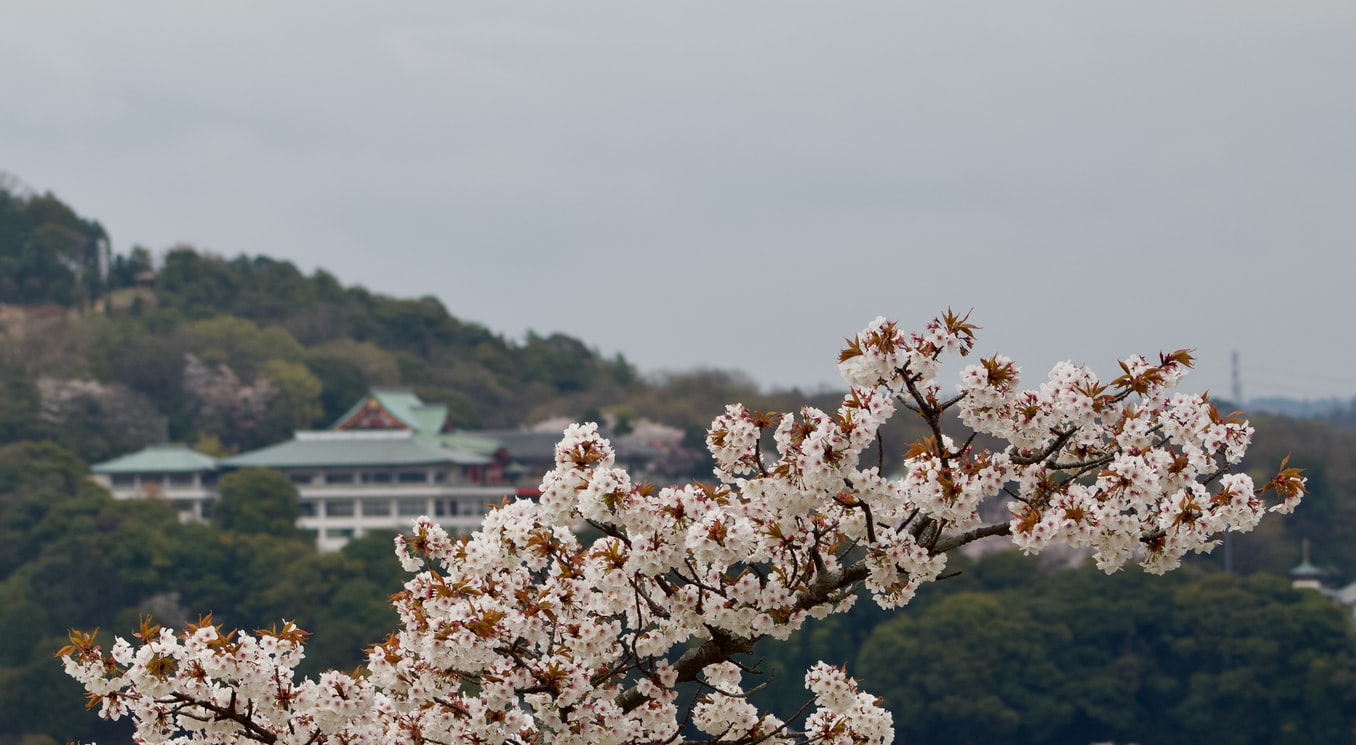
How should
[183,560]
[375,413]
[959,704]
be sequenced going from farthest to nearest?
[375,413]
[183,560]
[959,704]

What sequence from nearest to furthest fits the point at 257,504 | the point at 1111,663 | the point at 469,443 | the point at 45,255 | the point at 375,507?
1. the point at 1111,663
2. the point at 257,504
3. the point at 375,507
4. the point at 469,443
5. the point at 45,255

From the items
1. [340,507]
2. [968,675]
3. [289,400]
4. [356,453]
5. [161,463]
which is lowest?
[968,675]

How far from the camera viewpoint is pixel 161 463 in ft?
192

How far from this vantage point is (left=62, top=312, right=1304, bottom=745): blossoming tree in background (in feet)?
18.5

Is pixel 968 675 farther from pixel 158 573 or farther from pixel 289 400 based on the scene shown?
pixel 289 400

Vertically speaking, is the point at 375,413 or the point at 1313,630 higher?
the point at 375,413

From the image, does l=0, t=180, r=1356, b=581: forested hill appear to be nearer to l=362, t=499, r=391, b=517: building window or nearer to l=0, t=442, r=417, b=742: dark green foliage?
l=362, t=499, r=391, b=517: building window

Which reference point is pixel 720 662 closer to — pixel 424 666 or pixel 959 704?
pixel 424 666

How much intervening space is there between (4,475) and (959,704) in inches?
1087

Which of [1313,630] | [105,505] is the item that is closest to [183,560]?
[105,505]

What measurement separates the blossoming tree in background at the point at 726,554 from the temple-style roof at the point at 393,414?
55052 mm

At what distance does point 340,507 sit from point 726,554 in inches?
2112

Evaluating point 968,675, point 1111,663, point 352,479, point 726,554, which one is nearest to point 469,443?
point 352,479

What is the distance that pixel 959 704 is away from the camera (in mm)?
43594
